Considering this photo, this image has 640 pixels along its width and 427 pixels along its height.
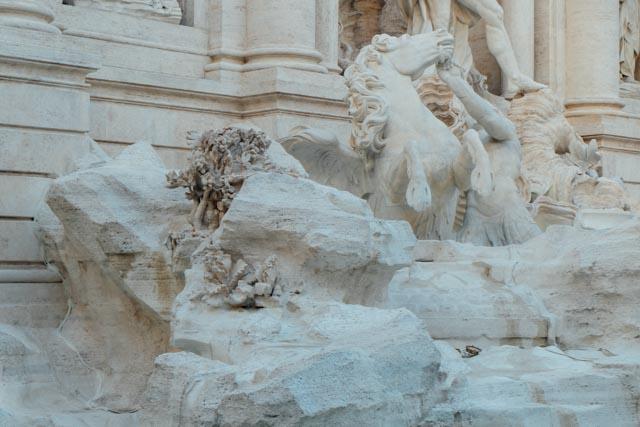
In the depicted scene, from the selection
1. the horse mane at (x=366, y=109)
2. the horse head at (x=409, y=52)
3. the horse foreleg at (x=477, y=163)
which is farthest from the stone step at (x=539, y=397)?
the horse head at (x=409, y=52)

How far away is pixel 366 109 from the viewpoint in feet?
31.9

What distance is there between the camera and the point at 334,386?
5633 millimetres

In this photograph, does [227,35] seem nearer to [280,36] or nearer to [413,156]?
[280,36]

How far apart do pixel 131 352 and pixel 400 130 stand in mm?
2647

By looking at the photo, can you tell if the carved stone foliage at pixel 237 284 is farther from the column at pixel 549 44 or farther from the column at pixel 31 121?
the column at pixel 549 44

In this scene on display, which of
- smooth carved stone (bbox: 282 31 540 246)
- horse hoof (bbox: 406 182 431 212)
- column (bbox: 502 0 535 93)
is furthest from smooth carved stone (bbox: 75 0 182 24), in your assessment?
column (bbox: 502 0 535 93)

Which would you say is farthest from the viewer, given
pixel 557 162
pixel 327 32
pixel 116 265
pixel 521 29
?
pixel 521 29

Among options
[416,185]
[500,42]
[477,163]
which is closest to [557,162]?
[500,42]

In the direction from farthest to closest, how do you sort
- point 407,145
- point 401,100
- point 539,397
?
point 401,100 → point 407,145 → point 539,397

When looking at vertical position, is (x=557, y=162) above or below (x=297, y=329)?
above

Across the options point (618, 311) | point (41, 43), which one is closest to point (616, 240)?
point (618, 311)

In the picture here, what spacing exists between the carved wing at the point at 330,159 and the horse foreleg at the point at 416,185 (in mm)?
637

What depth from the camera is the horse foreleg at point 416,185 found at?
9.19 m

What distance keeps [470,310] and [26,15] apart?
388cm
